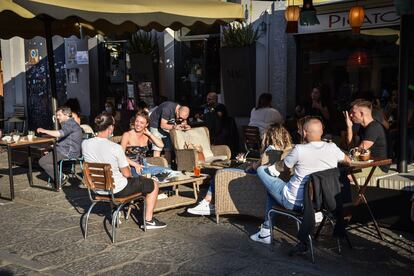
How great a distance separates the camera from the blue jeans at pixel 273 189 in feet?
16.9

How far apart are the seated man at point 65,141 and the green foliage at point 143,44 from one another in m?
4.57

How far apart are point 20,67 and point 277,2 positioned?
9.25 meters

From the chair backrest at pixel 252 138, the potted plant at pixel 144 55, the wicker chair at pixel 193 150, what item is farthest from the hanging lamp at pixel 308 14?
the potted plant at pixel 144 55

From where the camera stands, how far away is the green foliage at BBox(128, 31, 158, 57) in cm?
1255

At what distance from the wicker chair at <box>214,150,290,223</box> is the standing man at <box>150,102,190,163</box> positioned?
9.46 ft

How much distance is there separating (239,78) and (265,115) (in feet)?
5.77

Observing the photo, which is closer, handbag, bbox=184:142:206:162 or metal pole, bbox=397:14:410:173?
metal pole, bbox=397:14:410:173

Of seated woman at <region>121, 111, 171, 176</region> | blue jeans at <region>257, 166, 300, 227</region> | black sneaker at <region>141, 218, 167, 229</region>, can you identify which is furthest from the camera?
seated woman at <region>121, 111, 171, 176</region>

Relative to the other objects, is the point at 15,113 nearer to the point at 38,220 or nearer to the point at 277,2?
the point at 277,2

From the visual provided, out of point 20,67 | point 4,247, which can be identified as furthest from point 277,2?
point 20,67

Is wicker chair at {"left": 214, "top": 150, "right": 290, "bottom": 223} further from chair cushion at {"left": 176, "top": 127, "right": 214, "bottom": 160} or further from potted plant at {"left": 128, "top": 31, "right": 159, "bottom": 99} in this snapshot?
potted plant at {"left": 128, "top": 31, "right": 159, "bottom": 99}

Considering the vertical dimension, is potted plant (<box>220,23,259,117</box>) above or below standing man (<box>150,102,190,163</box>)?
above

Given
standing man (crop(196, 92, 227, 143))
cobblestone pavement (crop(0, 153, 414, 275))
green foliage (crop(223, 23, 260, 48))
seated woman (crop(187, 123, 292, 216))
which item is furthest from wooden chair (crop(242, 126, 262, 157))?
seated woman (crop(187, 123, 292, 216))

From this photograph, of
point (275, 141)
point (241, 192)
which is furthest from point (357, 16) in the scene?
point (241, 192)
